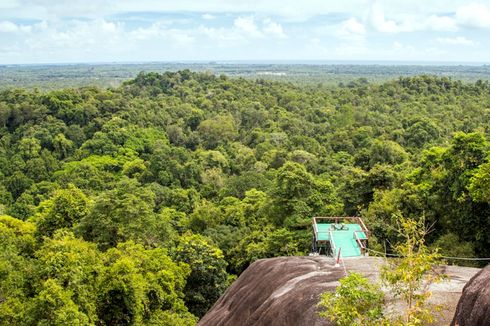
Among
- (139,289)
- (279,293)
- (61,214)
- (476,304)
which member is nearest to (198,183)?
(61,214)

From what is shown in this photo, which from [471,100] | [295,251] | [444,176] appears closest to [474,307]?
[444,176]

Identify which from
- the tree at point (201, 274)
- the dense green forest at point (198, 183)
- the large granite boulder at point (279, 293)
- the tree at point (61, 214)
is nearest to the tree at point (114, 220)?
the dense green forest at point (198, 183)

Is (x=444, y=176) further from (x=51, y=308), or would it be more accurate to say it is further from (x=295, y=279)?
(x=51, y=308)

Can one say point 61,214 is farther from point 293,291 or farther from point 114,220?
Result: point 293,291

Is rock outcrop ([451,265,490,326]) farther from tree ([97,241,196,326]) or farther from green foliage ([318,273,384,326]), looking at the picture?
tree ([97,241,196,326])

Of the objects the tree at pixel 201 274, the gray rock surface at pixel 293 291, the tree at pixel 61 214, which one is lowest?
the tree at pixel 201 274

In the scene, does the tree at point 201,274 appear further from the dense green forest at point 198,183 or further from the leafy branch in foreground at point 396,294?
the leafy branch in foreground at point 396,294
